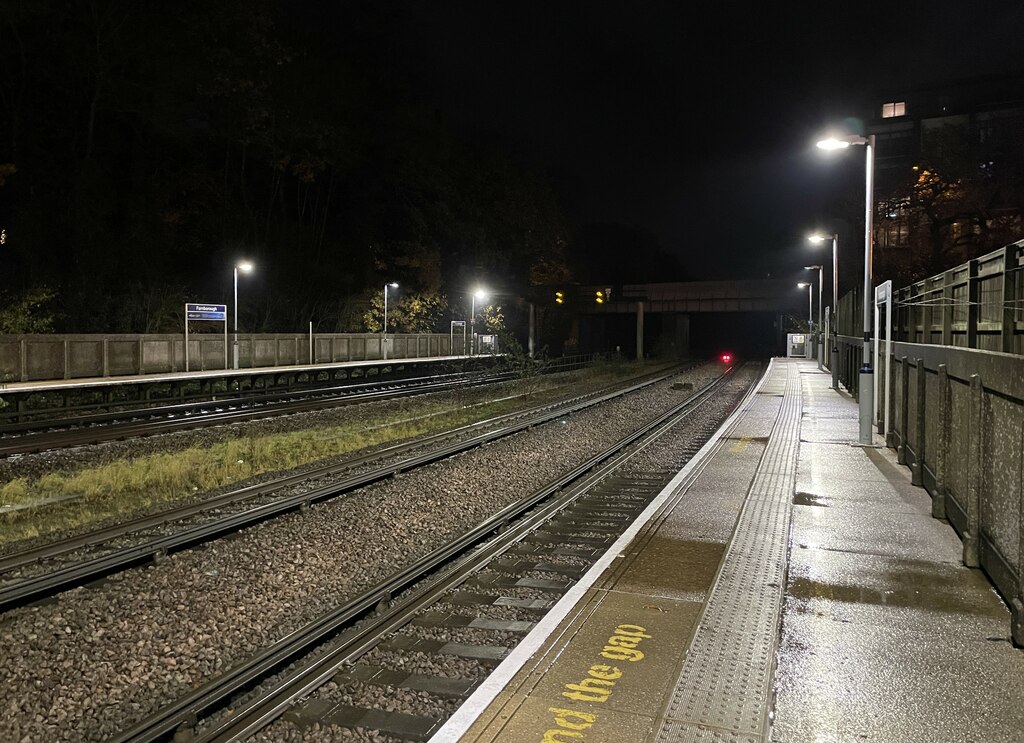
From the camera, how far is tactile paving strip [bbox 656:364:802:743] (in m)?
4.78

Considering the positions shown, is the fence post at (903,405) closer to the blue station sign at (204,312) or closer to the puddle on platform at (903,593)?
the puddle on platform at (903,593)

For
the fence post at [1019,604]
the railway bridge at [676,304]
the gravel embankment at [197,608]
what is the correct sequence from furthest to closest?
the railway bridge at [676,304], the fence post at [1019,604], the gravel embankment at [197,608]

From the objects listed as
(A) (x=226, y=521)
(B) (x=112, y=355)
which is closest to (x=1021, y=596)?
(A) (x=226, y=521)

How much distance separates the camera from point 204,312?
106 ft

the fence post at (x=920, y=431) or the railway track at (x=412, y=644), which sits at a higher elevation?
the fence post at (x=920, y=431)

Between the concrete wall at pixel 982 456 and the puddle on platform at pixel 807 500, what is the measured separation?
4.57ft

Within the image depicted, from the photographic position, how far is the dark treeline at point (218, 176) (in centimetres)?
3397

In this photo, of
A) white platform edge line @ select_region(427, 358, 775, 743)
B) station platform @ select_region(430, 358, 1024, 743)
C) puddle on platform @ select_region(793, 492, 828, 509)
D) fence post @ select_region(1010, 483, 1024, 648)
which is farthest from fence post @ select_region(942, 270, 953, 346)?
fence post @ select_region(1010, 483, 1024, 648)

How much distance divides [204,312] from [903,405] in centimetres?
2678

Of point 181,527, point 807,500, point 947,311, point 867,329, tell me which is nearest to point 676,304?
point 867,329

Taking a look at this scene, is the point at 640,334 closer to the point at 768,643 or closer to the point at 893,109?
the point at 893,109

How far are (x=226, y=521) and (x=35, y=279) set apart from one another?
27599mm

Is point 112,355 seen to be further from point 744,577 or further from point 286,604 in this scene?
point 744,577

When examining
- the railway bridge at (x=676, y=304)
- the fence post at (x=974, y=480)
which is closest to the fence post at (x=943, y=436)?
the fence post at (x=974, y=480)
